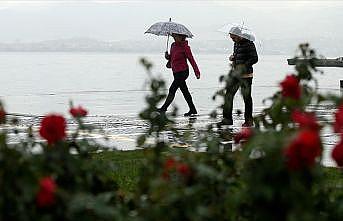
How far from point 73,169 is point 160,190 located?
35 centimetres

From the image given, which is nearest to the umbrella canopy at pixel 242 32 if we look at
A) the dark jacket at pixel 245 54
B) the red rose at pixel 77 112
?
the dark jacket at pixel 245 54

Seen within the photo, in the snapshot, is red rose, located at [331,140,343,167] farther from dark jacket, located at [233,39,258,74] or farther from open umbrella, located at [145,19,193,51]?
open umbrella, located at [145,19,193,51]

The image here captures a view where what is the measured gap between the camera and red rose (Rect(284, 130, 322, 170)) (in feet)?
8.71

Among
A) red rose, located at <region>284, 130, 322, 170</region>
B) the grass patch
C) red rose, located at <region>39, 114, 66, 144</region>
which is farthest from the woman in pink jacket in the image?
red rose, located at <region>284, 130, 322, 170</region>

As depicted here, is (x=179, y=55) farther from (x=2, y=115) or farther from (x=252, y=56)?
(x=2, y=115)

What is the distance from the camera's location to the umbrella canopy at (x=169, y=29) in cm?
1805

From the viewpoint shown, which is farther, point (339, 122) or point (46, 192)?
point (339, 122)

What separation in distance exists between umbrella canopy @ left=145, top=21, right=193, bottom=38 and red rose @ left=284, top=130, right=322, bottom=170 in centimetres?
1484

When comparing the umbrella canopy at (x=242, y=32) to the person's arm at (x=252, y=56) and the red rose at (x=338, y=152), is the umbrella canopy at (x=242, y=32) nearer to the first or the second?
the person's arm at (x=252, y=56)

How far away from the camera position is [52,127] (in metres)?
3.21

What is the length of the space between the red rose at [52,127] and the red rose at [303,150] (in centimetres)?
86

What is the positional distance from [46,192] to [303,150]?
855 millimetres

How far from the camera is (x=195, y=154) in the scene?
3869 mm

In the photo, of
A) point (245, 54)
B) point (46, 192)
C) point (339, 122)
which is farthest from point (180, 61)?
point (46, 192)
